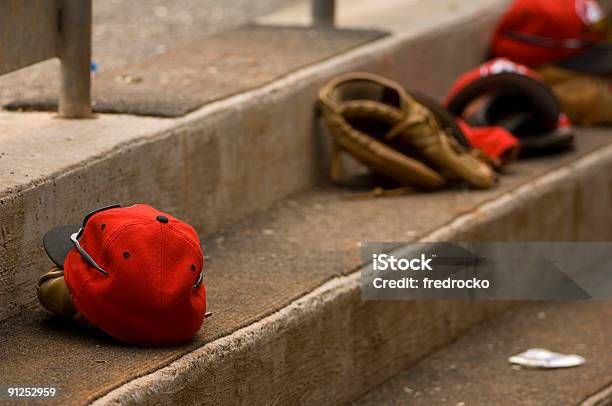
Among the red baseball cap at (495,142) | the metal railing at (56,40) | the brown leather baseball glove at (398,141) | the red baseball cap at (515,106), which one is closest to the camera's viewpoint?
the metal railing at (56,40)

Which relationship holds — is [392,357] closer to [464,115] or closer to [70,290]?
[70,290]

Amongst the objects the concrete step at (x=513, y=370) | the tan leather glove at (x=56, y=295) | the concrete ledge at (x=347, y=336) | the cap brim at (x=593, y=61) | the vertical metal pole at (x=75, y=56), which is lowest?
the concrete step at (x=513, y=370)

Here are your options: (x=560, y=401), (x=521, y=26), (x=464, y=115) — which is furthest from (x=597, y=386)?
(x=521, y=26)

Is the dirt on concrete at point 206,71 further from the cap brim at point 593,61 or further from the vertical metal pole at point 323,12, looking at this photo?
the cap brim at point 593,61

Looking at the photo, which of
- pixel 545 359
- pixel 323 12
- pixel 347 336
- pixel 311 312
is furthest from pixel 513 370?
pixel 323 12

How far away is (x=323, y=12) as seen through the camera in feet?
19.4

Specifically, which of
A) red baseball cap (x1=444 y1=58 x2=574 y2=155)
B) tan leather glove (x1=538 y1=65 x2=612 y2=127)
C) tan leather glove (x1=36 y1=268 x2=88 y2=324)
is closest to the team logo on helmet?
tan leather glove (x1=538 y1=65 x2=612 y2=127)

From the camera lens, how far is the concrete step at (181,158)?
3543 millimetres

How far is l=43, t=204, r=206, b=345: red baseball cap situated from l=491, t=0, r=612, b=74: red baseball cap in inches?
129

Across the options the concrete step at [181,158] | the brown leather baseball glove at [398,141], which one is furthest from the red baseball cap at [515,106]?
the brown leather baseball glove at [398,141]

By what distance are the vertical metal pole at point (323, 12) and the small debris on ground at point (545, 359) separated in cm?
192

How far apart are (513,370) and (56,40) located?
1788 millimetres

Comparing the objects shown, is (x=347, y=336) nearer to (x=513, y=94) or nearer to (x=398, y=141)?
(x=398, y=141)

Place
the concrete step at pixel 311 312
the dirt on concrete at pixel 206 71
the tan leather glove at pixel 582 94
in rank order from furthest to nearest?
the tan leather glove at pixel 582 94 → the dirt on concrete at pixel 206 71 → the concrete step at pixel 311 312
